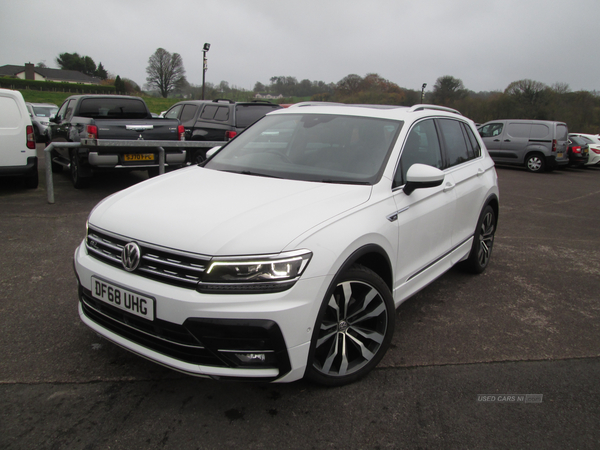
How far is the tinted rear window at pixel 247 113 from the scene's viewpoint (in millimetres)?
10898

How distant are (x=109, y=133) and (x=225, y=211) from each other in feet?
21.8

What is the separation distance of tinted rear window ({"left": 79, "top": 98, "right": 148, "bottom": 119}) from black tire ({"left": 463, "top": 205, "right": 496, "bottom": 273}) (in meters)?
7.68

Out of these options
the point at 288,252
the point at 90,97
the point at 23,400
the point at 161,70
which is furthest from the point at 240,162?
the point at 161,70

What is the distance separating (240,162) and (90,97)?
7152 millimetres

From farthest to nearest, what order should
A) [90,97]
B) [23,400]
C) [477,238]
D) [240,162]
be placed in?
1. [90,97]
2. [477,238]
3. [240,162]
4. [23,400]

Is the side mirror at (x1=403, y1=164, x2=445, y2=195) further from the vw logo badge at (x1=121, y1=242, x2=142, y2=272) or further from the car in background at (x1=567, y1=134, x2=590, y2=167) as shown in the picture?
the car in background at (x1=567, y1=134, x2=590, y2=167)

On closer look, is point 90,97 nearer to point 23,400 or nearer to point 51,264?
point 51,264

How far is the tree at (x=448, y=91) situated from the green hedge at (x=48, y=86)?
2107 inches

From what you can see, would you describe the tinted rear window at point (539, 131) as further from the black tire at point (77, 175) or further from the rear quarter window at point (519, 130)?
the black tire at point (77, 175)

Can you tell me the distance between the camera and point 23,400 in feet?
8.24

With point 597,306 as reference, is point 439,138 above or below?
above

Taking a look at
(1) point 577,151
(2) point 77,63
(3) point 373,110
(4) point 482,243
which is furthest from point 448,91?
(2) point 77,63

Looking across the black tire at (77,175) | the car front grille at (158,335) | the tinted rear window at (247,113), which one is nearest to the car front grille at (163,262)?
the car front grille at (158,335)

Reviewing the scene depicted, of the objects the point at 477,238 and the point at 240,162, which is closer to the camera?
the point at 240,162
